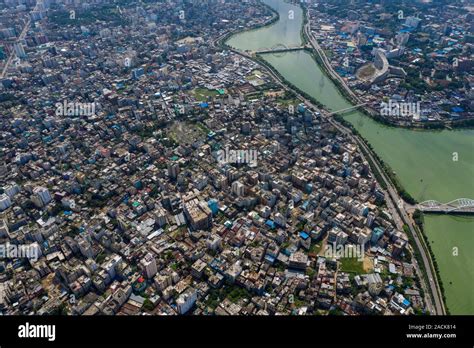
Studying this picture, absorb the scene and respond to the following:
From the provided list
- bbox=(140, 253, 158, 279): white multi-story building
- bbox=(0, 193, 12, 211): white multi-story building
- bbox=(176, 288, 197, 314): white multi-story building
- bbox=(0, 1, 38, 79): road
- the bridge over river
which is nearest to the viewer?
bbox=(176, 288, 197, 314): white multi-story building

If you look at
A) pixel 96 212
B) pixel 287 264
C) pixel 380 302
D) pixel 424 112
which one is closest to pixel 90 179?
pixel 96 212

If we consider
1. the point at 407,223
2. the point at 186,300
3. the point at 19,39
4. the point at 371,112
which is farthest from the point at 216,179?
the point at 19,39

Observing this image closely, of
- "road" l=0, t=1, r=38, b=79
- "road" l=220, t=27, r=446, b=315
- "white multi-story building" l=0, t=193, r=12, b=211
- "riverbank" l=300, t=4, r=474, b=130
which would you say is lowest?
"road" l=220, t=27, r=446, b=315

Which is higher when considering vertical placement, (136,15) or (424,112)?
(136,15)

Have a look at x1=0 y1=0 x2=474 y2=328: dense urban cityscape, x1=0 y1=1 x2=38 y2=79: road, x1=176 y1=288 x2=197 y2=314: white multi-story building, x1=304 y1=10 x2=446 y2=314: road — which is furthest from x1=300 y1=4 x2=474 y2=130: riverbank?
x1=0 y1=1 x2=38 y2=79: road

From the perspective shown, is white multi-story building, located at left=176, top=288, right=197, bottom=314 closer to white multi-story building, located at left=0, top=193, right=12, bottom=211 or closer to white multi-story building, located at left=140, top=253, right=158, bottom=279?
white multi-story building, located at left=140, top=253, right=158, bottom=279

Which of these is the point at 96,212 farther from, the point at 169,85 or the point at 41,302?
the point at 169,85

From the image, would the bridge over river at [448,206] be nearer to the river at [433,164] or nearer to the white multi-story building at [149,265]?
the river at [433,164]

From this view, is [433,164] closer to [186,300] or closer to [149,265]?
[186,300]
